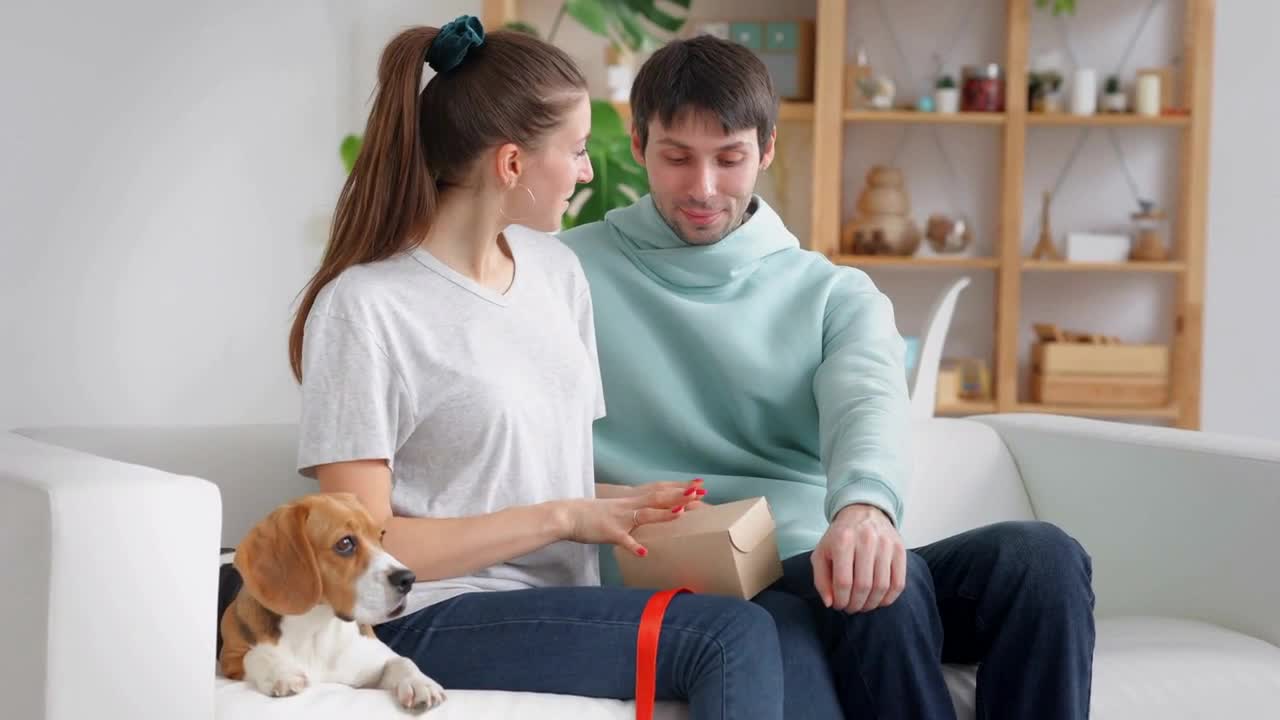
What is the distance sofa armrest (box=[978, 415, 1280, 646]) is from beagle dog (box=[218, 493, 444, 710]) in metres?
1.10

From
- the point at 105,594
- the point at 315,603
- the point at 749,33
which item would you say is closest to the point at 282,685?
the point at 315,603

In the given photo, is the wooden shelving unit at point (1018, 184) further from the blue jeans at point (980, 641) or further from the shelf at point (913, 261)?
the blue jeans at point (980, 641)

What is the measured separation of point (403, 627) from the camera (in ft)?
4.40

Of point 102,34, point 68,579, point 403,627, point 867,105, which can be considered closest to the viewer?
point 68,579

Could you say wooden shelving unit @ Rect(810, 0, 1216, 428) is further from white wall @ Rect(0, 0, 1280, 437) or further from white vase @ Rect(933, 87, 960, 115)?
white wall @ Rect(0, 0, 1280, 437)

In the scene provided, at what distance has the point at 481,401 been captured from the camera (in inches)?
55.1

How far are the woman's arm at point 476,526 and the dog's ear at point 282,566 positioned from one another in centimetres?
13

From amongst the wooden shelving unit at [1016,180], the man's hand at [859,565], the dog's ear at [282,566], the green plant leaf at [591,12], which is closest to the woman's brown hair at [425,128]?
the dog's ear at [282,566]

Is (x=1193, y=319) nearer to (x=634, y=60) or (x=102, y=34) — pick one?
(x=634, y=60)

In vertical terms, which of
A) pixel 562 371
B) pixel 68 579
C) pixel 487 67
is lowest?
pixel 68 579

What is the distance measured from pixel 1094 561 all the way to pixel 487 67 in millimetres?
1143

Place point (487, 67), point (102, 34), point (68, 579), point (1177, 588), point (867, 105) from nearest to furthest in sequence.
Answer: point (68, 579), point (487, 67), point (1177, 588), point (102, 34), point (867, 105)

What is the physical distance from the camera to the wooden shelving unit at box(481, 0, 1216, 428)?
4.27 m

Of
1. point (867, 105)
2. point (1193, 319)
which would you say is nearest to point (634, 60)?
point (867, 105)
